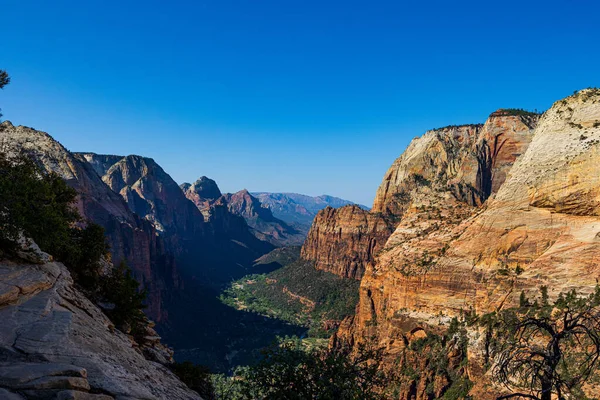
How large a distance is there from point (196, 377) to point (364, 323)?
49.3 m

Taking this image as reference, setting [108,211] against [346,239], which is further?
[346,239]

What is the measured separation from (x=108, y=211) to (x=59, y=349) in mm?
113310

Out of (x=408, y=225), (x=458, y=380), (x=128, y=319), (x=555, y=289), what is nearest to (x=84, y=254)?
(x=128, y=319)

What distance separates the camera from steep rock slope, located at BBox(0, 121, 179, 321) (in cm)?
9375

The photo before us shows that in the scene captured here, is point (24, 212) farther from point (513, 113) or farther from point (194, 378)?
point (513, 113)

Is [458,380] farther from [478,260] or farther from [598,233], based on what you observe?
[598,233]

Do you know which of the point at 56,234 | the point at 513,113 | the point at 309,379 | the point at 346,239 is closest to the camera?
the point at 309,379

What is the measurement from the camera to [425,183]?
428 ft

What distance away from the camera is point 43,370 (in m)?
8.73

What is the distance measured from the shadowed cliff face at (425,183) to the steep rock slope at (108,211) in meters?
80.9

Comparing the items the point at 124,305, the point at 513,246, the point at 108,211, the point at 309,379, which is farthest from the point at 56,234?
the point at 108,211

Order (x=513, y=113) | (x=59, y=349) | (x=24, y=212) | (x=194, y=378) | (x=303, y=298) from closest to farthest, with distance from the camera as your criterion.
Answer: (x=59, y=349) → (x=24, y=212) → (x=194, y=378) → (x=513, y=113) → (x=303, y=298)

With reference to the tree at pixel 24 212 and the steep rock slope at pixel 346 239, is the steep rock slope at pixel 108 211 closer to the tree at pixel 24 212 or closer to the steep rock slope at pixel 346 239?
the steep rock slope at pixel 346 239

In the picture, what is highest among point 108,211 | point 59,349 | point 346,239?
point 346,239
